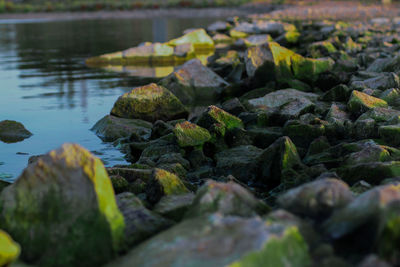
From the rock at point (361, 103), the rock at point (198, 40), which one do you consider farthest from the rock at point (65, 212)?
the rock at point (198, 40)

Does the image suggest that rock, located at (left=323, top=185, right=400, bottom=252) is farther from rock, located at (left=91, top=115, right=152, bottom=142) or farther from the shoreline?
the shoreline

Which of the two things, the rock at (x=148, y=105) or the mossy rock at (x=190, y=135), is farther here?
the rock at (x=148, y=105)

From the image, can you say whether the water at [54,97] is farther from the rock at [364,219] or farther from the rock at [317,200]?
the rock at [364,219]

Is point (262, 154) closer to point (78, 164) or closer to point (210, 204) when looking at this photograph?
point (210, 204)

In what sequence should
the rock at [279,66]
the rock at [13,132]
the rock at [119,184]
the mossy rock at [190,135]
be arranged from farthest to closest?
the rock at [279,66]
the rock at [13,132]
the mossy rock at [190,135]
the rock at [119,184]

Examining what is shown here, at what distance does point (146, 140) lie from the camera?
6.64 meters

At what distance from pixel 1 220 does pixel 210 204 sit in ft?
4.06

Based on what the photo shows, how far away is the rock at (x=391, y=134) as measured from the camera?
5113 millimetres

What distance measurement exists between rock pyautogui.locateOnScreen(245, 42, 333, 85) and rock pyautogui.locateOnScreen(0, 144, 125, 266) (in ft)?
21.3

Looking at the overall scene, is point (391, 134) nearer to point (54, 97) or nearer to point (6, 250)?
point (6, 250)

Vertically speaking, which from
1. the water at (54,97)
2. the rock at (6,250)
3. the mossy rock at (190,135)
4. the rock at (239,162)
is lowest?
the water at (54,97)

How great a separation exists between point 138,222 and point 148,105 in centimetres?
446

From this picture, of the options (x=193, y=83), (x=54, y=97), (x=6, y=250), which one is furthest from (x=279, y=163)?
(x=54, y=97)

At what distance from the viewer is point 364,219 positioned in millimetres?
2670
